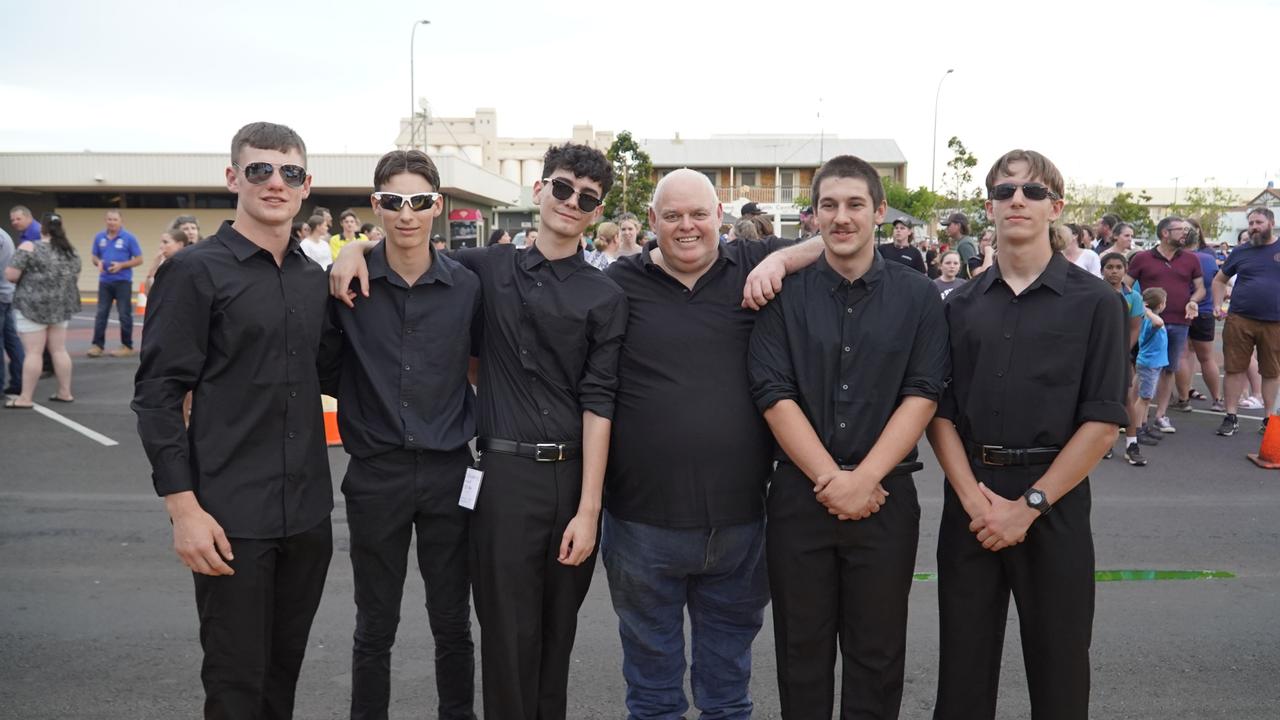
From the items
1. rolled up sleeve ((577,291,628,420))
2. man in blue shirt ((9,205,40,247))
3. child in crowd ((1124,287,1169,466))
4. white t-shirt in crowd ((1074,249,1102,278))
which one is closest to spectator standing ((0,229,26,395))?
man in blue shirt ((9,205,40,247))

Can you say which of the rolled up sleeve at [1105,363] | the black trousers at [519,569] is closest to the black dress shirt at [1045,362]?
the rolled up sleeve at [1105,363]

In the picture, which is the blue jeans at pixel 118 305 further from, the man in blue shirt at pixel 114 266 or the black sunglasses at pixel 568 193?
the black sunglasses at pixel 568 193

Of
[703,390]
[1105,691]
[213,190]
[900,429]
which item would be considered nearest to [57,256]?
[703,390]

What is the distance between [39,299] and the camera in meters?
9.26

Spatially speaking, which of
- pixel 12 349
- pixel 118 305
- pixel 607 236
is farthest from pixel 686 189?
pixel 118 305

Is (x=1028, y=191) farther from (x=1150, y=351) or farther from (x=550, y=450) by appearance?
(x=1150, y=351)

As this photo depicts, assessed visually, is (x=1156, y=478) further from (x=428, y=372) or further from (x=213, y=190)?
(x=213, y=190)

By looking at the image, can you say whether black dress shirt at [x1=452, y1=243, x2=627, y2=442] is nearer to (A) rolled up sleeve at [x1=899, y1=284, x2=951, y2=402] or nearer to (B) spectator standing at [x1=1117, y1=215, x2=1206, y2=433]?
(A) rolled up sleeve at [x1=899, y1=284, x2=951, y2=402]

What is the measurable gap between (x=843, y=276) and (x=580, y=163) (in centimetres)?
106

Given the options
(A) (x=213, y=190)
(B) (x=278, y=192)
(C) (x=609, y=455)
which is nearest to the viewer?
(B) (x=278, y=192)

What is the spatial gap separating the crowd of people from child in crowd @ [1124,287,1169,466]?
606 cm

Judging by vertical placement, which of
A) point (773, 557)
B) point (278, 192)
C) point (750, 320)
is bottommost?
point (773, 557)

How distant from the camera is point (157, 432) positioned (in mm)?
2852

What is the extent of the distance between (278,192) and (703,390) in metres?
1.62
